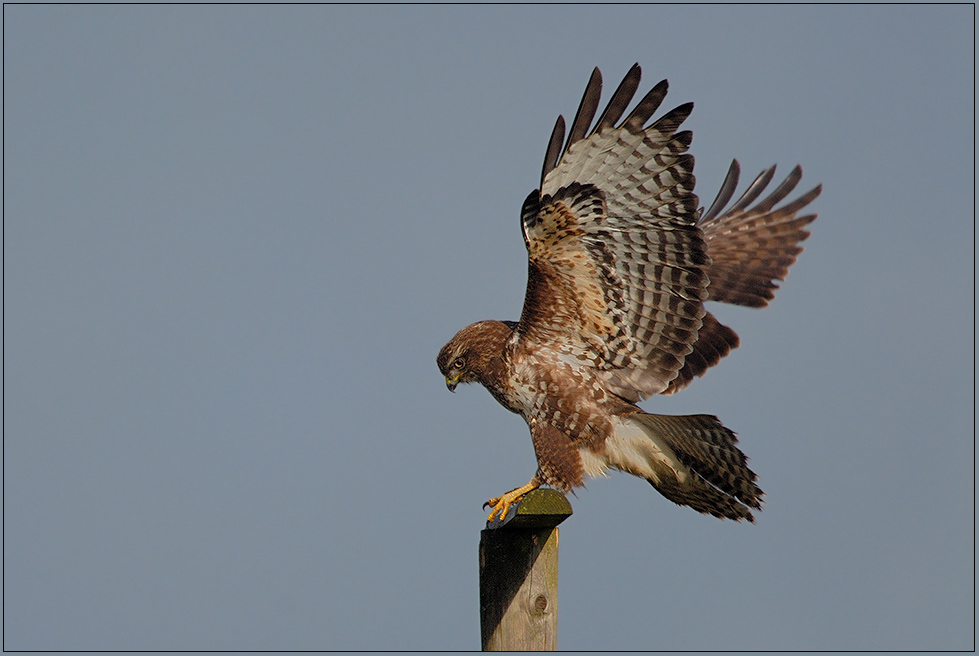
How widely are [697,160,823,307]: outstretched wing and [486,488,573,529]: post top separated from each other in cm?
280

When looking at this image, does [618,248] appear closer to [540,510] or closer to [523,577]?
[540,510]

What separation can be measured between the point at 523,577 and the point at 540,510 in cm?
37

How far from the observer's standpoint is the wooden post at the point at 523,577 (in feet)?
16.0

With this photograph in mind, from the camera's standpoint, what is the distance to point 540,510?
4.82 m

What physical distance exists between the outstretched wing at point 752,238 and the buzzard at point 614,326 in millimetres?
759

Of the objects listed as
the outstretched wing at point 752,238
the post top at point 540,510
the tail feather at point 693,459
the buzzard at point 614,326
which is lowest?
the post top at point 540,510

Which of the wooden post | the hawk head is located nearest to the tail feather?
the hawk head

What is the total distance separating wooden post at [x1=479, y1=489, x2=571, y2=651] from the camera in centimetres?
488

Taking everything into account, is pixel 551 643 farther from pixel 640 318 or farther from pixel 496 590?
pixel 640 318

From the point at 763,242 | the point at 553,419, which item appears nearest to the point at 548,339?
the point at 553,419

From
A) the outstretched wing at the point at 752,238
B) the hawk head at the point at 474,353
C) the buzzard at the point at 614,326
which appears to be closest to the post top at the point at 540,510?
the buzzard at the point at 614,326

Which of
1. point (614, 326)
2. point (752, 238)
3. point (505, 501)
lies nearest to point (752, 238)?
point (752, 238)

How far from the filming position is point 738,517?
625 centimetres

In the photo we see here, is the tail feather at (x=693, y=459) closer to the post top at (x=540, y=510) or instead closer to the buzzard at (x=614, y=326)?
the buzzard at (x=614, y=326)
